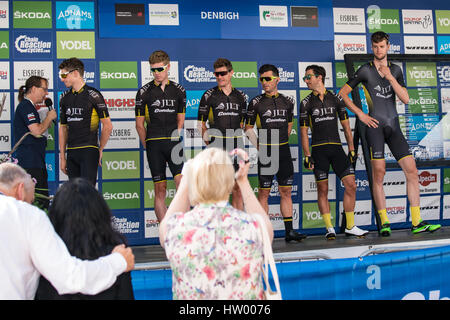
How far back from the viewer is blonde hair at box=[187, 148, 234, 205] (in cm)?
208

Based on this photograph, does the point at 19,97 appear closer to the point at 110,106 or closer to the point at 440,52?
the point at 110,106

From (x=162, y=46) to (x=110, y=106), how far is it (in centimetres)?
93

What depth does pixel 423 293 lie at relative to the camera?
338 cm

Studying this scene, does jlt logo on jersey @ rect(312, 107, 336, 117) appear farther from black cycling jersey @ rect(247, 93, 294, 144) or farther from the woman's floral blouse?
the woman's floral blouse

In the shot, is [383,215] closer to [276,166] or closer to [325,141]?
[325,141]

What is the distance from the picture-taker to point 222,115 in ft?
19.3

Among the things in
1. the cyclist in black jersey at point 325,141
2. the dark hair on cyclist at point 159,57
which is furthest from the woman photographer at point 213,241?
the cyclist in black jersey at point 325,141

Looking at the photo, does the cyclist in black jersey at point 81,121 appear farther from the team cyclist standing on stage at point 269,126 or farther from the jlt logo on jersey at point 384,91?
the jlt logo on jersey at point 384,91

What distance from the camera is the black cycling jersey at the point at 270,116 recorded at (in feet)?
19.5

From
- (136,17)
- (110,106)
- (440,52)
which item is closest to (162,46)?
(136,17)

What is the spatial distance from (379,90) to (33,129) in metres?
3.69

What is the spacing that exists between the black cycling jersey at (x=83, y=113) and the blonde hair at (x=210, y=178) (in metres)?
3.67

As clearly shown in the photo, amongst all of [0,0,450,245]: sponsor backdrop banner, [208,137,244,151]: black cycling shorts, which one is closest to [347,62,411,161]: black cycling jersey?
[0,0,450,245]: sponsor backdrop banner

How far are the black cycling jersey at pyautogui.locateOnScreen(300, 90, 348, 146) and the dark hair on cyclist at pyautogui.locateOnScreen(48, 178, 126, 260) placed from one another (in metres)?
4.08
